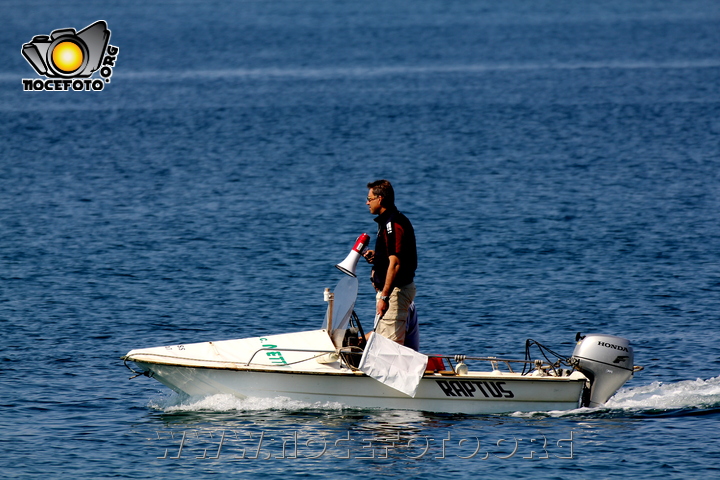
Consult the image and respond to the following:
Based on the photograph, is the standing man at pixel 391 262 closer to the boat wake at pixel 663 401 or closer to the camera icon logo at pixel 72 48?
the boat wake at pixel 663 401

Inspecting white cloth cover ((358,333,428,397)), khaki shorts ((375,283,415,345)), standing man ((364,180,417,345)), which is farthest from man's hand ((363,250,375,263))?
white cloth cover ((358,333,428,397))

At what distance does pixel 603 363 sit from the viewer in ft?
41.3

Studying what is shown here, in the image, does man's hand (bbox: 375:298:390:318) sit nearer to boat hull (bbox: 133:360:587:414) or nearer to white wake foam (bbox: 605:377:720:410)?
boat hull (bbox: 133:360:587:414)

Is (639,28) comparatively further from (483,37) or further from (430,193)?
(430,193)

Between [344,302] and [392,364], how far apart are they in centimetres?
143

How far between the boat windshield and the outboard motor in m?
2.89

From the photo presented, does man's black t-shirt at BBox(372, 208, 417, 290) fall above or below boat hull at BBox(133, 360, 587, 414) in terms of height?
above

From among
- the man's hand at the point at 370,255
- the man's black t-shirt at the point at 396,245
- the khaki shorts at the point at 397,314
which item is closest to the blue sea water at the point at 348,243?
the khaki shorts at the point at 397,314

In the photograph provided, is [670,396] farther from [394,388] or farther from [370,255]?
[370,255]

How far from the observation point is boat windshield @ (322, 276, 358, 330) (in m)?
13.2

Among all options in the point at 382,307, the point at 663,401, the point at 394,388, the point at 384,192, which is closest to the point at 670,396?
the point at 663,401

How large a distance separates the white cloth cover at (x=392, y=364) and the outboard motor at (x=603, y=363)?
207 cm

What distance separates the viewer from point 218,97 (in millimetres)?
54312

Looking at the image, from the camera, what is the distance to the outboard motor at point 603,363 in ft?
41.3
